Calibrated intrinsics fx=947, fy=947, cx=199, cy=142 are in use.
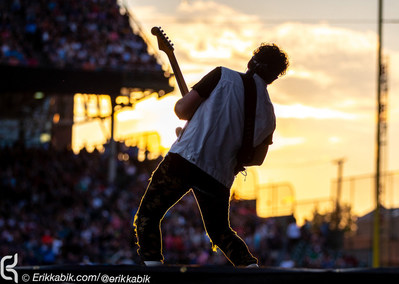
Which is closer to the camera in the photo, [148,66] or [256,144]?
[256,144]

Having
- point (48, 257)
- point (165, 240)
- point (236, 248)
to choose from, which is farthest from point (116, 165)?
point (236, 248)

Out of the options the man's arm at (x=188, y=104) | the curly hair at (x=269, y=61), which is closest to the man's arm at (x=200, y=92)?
the man's arm at (x=188, y=104)

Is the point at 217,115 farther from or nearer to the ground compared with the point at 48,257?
farther from the ground

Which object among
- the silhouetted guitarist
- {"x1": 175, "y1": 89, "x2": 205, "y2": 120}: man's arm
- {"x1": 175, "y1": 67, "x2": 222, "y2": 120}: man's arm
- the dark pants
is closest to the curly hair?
the silhouetted guitarist

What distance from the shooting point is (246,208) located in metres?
28.6

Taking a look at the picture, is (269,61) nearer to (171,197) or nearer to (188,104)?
(188,104)

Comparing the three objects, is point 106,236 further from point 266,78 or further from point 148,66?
point 266,78

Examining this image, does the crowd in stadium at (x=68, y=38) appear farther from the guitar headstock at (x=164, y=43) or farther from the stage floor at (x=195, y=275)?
the stage floor at (x=195, y=275)

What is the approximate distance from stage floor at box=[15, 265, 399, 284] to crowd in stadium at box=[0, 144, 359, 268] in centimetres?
1694

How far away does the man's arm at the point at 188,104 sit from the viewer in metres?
5.17

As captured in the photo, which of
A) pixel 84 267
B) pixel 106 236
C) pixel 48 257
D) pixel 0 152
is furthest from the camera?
pixel 0 152

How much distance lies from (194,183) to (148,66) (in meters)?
23.6

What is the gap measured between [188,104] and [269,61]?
530mm

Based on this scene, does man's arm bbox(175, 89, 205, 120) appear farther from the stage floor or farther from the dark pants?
the stage floor
